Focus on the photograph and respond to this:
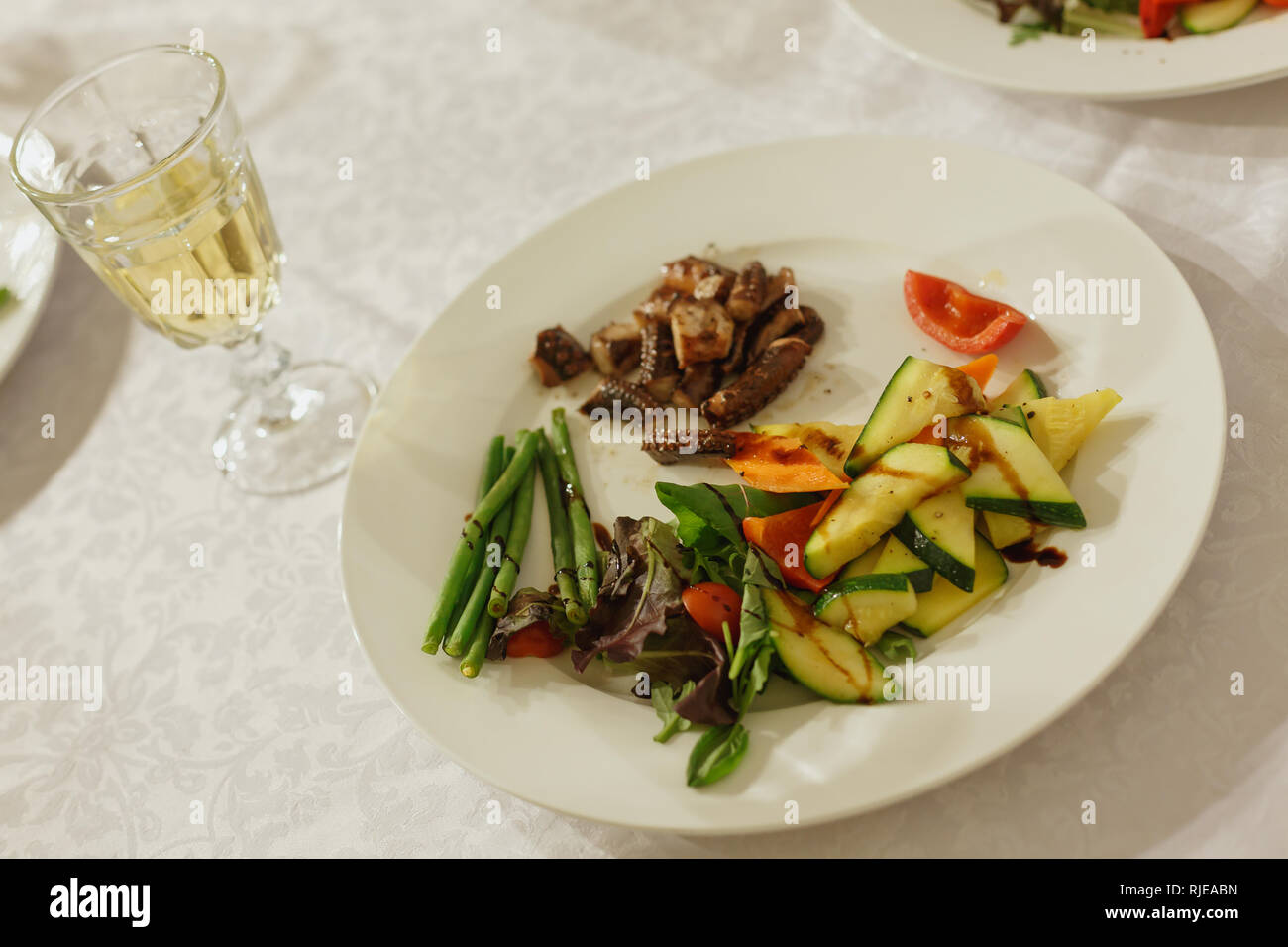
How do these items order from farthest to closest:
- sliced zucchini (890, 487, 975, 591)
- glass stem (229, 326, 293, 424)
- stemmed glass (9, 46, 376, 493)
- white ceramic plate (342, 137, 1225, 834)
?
1. glass stem (229, 326, 293, 424)
2. stemmed glass (9, 46, 376, 493)
3. sliced zucchini (890, 487, 975, 591)
4. white ceramic plate (342, 137, 1225, 834)

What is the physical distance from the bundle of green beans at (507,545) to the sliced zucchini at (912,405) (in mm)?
628

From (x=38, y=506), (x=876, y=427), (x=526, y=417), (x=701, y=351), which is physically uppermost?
(x=876, y=427)

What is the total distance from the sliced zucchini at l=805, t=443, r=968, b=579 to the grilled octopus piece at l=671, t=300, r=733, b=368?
0.69 metres

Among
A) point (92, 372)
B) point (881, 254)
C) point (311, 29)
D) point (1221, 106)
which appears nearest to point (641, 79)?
point (881, 254)

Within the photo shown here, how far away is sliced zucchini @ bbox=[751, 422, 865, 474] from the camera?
2068mm

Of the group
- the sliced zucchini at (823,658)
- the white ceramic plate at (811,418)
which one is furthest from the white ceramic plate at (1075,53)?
the sliced zucchini at (823,658)

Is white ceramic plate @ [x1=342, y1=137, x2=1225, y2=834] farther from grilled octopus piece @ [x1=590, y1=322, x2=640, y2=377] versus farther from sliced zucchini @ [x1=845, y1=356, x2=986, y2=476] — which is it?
sliced zucchini @ [x1=845, y1=356, x2=986, y2=476]

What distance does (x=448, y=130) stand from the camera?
132 inches

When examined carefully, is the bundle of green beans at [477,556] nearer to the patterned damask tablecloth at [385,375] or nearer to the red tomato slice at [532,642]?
the red tomato slice at [532,642]

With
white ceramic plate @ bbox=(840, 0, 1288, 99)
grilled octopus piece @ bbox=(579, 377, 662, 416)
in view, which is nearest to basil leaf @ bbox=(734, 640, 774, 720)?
grilled octopus piece @ bbox=(579, 377, 662, 416)

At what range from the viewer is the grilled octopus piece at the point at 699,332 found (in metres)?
2.46

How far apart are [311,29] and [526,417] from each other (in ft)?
7.70

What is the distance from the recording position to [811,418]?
235cm

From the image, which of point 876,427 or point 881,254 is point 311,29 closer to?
point 881,254
